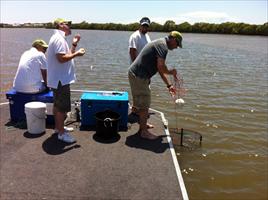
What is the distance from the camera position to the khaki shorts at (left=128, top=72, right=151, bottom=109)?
5480mm

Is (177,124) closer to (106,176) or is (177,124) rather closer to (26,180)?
(106,176)

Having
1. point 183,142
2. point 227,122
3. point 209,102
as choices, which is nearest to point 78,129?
point 183,142

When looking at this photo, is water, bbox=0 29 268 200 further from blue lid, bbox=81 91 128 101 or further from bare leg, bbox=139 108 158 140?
blue lid, bbox=81 91 128 101

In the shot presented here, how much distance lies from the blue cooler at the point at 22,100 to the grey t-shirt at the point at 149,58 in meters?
1.74

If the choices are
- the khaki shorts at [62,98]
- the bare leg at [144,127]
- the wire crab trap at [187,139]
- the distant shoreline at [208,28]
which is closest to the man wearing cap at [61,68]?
the khaki shorts at [62,98]

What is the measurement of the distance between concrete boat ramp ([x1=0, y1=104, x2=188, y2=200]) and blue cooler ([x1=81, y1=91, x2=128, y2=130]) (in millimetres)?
275

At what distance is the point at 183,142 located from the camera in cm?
681

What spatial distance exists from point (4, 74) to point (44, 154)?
1199 cm

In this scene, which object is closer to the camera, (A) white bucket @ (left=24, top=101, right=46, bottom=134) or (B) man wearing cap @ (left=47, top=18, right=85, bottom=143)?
(B) man wearing cap @ (left=47, top=18, right=85, bottom=143)

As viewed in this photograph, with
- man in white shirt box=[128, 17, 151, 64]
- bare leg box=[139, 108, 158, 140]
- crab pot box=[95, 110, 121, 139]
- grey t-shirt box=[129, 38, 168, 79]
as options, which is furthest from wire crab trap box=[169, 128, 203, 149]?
man in white shirt box=[128, 17, 151, 64]

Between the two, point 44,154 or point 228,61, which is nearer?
point 44,154

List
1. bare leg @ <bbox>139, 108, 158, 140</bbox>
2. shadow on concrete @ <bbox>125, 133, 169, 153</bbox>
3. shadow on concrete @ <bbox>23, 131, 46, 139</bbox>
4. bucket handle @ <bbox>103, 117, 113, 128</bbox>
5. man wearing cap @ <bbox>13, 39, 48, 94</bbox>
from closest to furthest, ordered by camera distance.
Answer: shadow on concrete @ <bbox>125, 133, 169, 153</bbox> < bucket handle @ <bbox>103, 117, 113, 128</bbox> < shadow on concrete @ <bbox>23, 131, 46, 139</bbox> < bare leg @ <bbox>139, 108, 158, 140</bbox> < man wearing cap @ <bbox>13, 39, 48, 94</bbox>

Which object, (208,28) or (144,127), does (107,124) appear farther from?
(208,28)

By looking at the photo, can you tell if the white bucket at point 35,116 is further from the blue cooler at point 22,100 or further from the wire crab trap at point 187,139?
the wire crab trap at point 187,139
